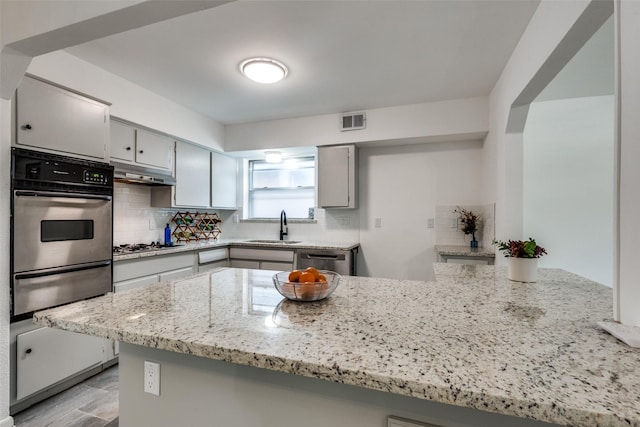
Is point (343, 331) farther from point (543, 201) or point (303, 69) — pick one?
point (543, 201)

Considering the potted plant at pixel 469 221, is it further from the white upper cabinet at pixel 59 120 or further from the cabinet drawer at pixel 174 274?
the white upper cabinet at pixel 59 120

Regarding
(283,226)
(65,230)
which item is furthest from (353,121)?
(65,230)

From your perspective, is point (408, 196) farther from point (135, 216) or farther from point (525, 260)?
point (135, 216)

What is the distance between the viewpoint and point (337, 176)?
140 inches

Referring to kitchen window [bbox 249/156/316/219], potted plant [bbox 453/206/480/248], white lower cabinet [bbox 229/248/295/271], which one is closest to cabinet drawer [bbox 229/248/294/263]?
white lower cabinet [bbox 229/248/295/271]

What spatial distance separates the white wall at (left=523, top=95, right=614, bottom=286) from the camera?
269 cm

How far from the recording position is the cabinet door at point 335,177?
3.52 m

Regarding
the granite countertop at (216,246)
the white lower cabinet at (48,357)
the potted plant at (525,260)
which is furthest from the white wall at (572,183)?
the white lower cabinet at (48,357)

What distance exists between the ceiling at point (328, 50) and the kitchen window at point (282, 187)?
3.90 ft

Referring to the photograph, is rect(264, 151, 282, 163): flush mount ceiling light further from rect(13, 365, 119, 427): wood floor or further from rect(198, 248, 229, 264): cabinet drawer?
rect(13, 365, 119, 427): wood floor

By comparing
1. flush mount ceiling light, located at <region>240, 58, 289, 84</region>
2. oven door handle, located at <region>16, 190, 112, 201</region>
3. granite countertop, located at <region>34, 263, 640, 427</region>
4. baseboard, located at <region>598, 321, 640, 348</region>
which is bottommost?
granite countertop, located at <region>34, 263, 640, 427</region>

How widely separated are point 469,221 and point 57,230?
373 centimetres

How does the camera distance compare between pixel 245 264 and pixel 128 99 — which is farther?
pixel 245 264

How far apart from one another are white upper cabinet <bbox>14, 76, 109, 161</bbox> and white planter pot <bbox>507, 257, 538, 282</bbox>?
2.97 m
